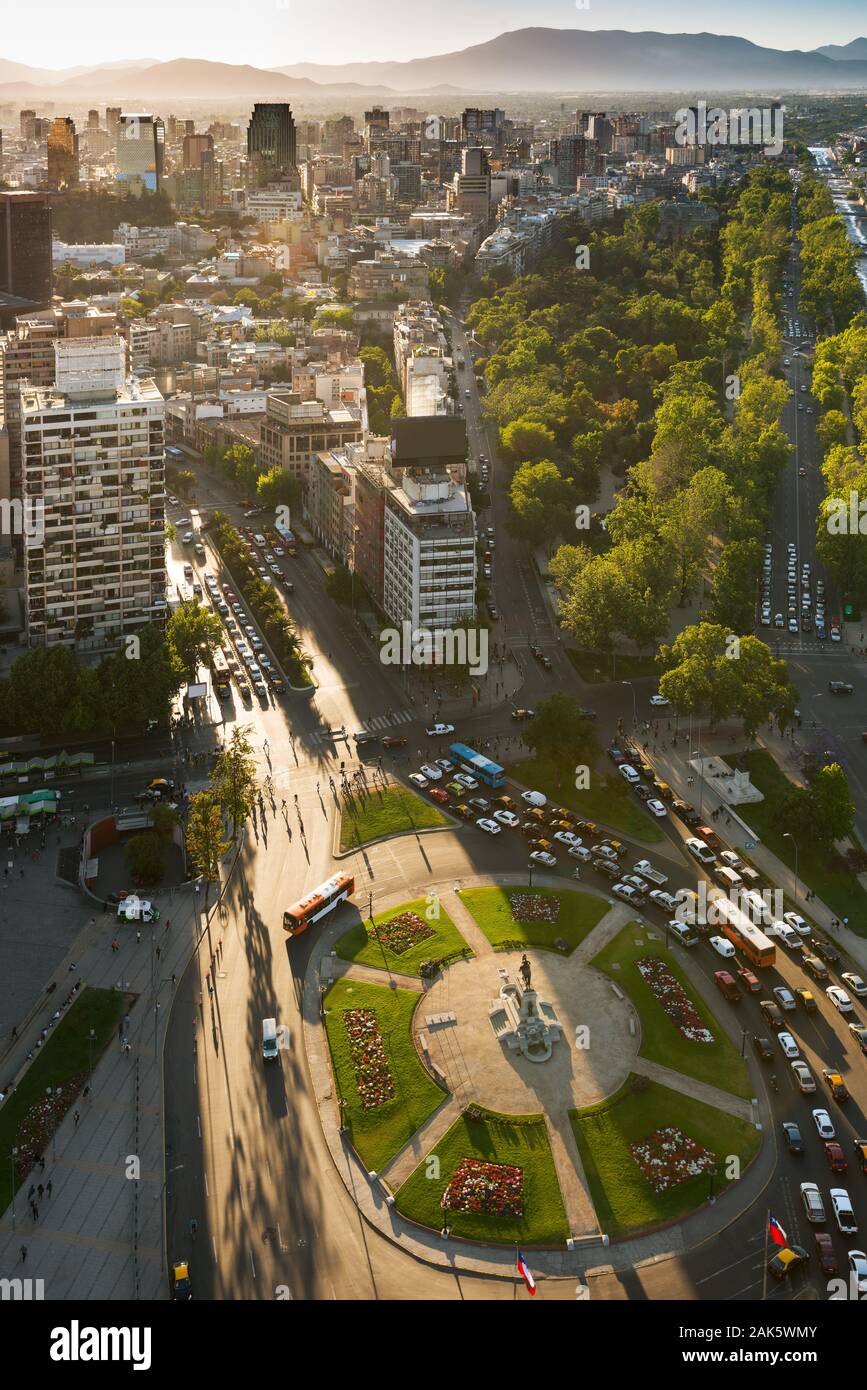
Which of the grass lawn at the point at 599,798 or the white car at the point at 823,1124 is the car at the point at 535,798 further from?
the white car at the point at 823,1124

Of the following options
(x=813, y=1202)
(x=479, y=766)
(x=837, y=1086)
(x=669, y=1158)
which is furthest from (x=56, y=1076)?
(x=479, y=766)

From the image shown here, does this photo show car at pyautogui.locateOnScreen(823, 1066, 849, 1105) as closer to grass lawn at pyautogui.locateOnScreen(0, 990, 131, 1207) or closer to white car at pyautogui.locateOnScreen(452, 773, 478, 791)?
white car at pyautogui.locateOnScreen(452, 773, 478, 791)

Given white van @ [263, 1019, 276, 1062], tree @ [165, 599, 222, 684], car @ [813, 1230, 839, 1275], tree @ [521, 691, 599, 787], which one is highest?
tree @ [165, 599, 222, 684]

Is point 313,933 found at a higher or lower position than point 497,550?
lower

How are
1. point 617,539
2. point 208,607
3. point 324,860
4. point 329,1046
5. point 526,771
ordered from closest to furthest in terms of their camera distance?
point 329,1046, point 324,860, point 526,771, point 208,607, point 617,539

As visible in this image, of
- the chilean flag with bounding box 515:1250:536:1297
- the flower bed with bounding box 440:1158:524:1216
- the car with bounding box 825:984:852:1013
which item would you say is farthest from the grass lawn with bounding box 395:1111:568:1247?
the car with bounding box 825:984:852:1013

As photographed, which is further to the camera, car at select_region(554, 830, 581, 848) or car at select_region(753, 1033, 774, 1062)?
car at select_region(554, 830, 581, 848)

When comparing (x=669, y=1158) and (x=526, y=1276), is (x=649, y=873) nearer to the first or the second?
Result: (x=669, y=1158)
